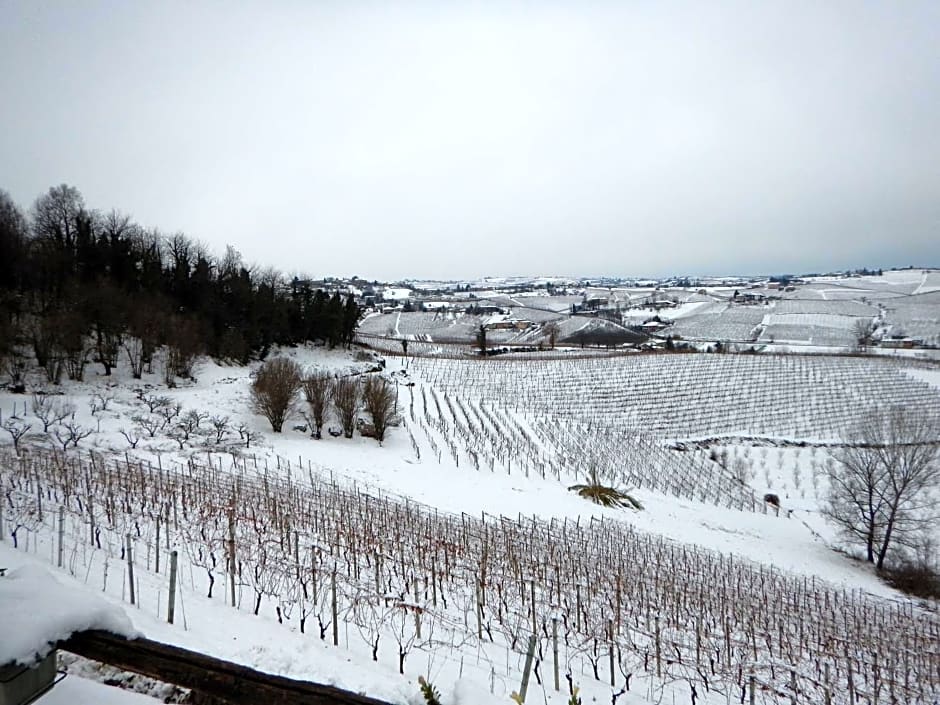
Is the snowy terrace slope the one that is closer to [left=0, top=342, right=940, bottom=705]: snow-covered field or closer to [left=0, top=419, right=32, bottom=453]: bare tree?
[left=0, top=342, right=940, bottom=705]: snow-covered field

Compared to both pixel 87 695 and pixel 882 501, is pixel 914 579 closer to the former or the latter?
pixel 882 501

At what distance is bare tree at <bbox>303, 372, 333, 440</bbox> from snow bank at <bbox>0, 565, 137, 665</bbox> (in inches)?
764

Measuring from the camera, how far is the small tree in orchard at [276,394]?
2098 cm

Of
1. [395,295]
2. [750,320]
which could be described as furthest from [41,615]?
[395,295]

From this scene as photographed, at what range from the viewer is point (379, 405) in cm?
2183

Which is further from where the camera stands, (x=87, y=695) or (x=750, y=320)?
(x=750, y=320)

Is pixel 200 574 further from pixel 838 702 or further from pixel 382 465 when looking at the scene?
pixel 382 465

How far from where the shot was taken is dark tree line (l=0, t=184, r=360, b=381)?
74.5 feet

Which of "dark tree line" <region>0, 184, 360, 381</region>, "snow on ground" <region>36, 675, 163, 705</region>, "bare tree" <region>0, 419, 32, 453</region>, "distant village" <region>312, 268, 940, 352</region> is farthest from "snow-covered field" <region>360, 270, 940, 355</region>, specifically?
"snow on ground" <region>36, 675, 163, 705</region>

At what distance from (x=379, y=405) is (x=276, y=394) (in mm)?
4622

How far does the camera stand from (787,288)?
162 m

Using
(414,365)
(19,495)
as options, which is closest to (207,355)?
(414,365)

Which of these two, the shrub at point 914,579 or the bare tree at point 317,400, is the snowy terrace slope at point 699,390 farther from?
the shrub at point 914,579

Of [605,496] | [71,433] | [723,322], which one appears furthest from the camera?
[723,322]
